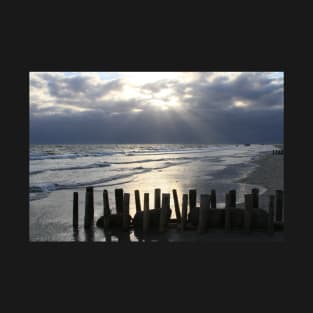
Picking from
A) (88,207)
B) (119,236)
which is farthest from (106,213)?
(119,236)

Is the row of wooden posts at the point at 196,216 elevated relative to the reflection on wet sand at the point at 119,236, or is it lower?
elevated

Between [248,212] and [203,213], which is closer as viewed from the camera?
[248,212]

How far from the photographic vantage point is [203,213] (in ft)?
31.0

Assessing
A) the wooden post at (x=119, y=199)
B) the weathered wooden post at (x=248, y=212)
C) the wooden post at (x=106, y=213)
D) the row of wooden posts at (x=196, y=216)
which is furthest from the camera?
the wooden post at (x=119, y=199)

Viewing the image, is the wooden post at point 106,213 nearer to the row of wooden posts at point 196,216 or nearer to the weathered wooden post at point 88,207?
the row of wooden posts at point 196,216

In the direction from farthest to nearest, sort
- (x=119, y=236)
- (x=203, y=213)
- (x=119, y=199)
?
(x=119, y=199) → (x=119, y=236) → (x=203, y=213)

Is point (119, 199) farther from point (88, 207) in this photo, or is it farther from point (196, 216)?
point (196, 216)

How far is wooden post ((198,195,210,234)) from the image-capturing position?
9.38 m

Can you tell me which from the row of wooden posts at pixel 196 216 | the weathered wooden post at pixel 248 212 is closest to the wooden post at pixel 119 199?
the row of wooden posts at pixel 196 216

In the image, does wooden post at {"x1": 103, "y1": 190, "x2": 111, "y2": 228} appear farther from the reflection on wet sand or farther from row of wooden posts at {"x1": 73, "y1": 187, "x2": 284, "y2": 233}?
the reflection on wet sand

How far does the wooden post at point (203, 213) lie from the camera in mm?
9375

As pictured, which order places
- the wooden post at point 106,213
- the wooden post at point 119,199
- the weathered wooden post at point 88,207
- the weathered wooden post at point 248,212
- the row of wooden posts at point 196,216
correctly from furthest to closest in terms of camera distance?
the wooden post at point 119,199 < the weathered wooden post at point 88,207 < the wooden post at point 106,213 < the row of wooden posts at point 196,216 < the weathered wooden post at point 248,212

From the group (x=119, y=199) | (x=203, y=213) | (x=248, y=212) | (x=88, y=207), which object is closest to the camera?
(x=248, y=212)

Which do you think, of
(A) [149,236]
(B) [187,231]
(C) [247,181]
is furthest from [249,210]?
(C) [247,181]
